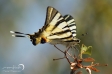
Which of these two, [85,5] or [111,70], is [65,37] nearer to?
[111,70]

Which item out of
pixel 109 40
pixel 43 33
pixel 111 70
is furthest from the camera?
pixel 109 40

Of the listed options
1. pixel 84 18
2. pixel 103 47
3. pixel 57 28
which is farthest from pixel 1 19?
pixel 57 28

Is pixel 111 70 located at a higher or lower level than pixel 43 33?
lower

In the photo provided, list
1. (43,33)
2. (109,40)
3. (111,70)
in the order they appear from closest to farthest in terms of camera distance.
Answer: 1. (43,33)
2. (111,70)
3. (109,40)

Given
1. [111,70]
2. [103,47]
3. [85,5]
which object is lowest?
[111,70]

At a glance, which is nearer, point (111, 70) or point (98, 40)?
point (111, 70)

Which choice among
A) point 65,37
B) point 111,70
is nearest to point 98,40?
point 111,70
